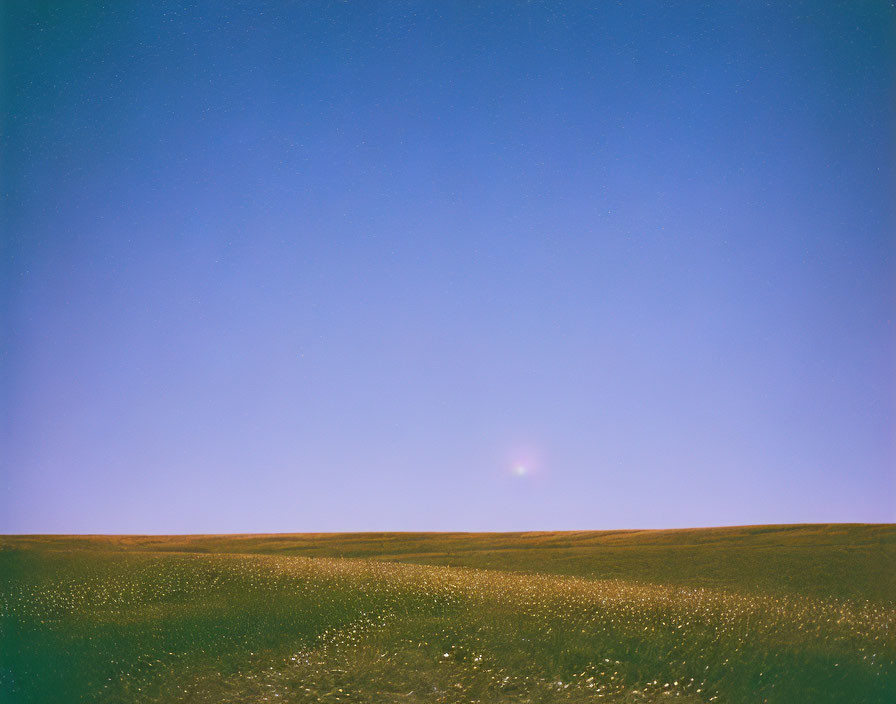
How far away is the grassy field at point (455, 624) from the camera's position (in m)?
12.4

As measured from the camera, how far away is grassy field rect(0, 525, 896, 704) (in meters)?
12.4

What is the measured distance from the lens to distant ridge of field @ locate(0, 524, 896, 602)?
16792mm

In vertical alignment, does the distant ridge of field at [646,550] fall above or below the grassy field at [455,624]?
above

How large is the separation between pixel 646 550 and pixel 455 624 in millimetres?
8926

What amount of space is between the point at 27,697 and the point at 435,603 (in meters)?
8.12

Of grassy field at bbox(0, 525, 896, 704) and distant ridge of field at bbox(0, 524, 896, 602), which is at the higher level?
distant ridge of field at bbox(0, 524, 896, 602)

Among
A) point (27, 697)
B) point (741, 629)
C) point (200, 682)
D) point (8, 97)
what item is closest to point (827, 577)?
point (741, 629)

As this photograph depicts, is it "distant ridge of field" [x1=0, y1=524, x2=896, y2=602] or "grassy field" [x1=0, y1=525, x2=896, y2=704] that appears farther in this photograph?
"distant ridge of field" [x1=0, y1=524, x2=896, y2=602]

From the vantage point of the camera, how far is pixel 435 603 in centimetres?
1598

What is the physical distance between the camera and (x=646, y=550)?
21.4 metres

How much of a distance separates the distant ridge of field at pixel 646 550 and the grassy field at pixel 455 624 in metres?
0.09

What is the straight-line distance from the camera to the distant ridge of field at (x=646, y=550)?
661 inches

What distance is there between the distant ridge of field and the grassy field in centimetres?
9

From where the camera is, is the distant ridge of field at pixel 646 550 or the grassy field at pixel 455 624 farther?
the distant ridge of field at pixel 646 550
